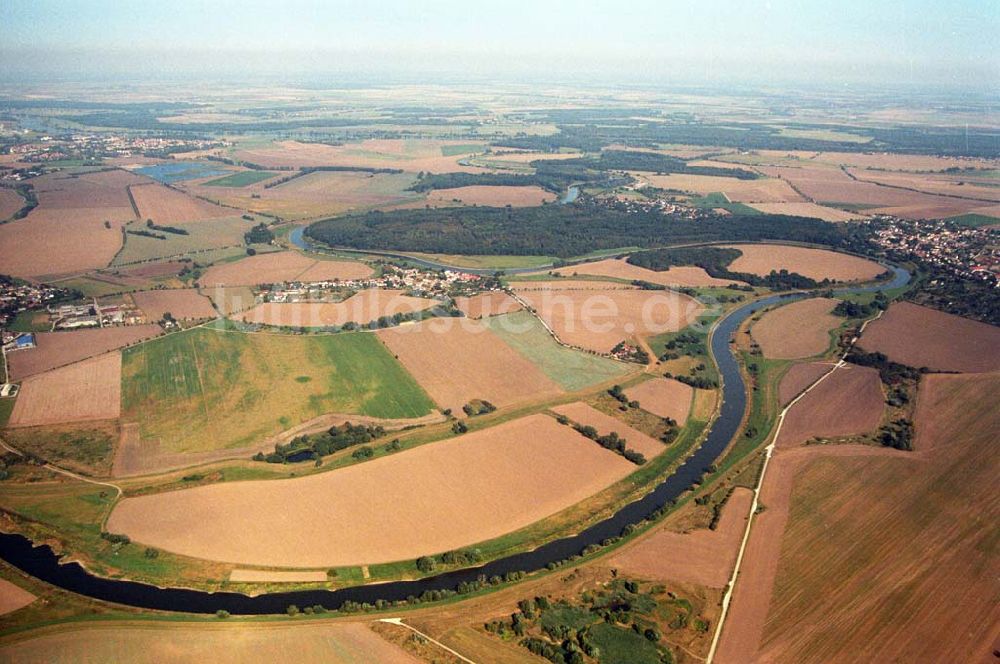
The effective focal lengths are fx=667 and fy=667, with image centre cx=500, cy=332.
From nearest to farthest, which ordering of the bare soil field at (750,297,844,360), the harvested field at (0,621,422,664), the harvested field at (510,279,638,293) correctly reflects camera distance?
the harvested field at (0,621,422,664) → the bare soil field at (750,297,844,360) → the harvested field at (510,279,638,293)

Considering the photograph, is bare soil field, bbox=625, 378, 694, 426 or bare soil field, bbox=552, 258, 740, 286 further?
bare soil field, bbox=552, 258, 740, 286

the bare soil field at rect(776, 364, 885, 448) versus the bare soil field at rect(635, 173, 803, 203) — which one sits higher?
the bare soil field at rect(635, 173, 803, 203)

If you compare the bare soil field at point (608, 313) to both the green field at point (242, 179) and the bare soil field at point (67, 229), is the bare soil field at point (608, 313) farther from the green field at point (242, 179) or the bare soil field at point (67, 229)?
the green field at point (242, 179)

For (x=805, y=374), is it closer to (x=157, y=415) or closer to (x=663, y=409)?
(x=663, y=409)

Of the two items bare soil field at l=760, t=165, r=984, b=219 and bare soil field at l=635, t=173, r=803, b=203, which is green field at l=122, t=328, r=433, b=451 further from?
bare soil field at l=760, t=165, r=984, b=219

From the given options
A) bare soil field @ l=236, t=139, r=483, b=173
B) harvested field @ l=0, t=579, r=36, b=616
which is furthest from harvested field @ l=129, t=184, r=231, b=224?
harvested field @ l=0, t=579, r=36, b=616

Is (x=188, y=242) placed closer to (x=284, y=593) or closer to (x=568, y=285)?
(x=568, y=285)

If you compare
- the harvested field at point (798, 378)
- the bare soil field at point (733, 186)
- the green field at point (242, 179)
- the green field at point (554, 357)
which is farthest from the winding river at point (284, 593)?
the green field at point (242, 179)
